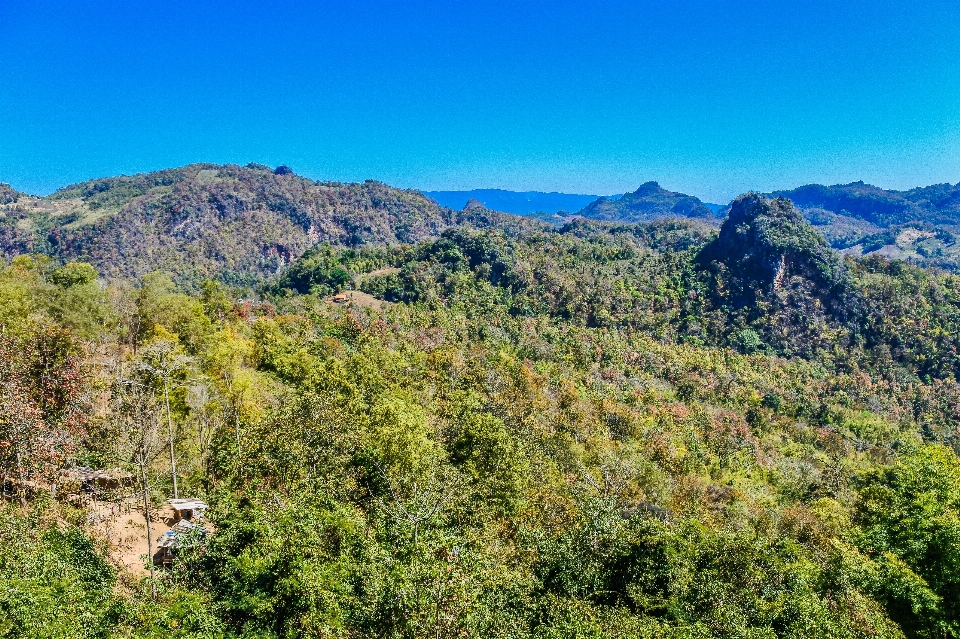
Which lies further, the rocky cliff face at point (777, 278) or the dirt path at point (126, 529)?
the rocky cliff face at point (777, 278)

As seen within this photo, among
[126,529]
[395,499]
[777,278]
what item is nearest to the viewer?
[126,529]

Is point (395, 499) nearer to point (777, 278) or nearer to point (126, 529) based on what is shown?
point (126, 529)

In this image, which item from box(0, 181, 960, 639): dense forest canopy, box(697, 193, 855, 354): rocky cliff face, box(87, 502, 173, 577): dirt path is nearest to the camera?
box(0, 181, 960, 639): dense forest canopy

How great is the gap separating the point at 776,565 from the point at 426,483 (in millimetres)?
17701

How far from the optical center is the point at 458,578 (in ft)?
50.4

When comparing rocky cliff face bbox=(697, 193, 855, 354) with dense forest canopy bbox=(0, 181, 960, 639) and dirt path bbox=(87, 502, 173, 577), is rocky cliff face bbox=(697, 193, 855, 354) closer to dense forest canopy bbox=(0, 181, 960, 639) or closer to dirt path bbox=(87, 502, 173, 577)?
dense forest canopy bbox=(0, 181, 960, 639)

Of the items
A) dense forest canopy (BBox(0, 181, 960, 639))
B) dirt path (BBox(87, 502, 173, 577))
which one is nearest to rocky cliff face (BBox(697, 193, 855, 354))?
dense forest canopy (BBox(0, 181, 960, 639))

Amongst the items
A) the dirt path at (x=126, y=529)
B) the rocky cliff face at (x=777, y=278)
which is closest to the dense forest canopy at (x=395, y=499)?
the dirt path at (x=126, y=529)

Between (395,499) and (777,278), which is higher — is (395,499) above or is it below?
below

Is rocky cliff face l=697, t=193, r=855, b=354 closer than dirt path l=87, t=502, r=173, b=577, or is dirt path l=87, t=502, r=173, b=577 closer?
dirt path l=87, t=502, r=173, b=577

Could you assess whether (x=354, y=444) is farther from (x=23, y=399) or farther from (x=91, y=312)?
(x=91, y=312)

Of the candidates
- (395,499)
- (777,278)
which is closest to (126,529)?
(395,499)

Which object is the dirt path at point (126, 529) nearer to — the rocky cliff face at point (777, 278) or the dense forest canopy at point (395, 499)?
the dense forest canopy at point (395, 499)

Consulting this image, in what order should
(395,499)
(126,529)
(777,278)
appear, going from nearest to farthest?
(126,529) < (395,499) < (777,278)
